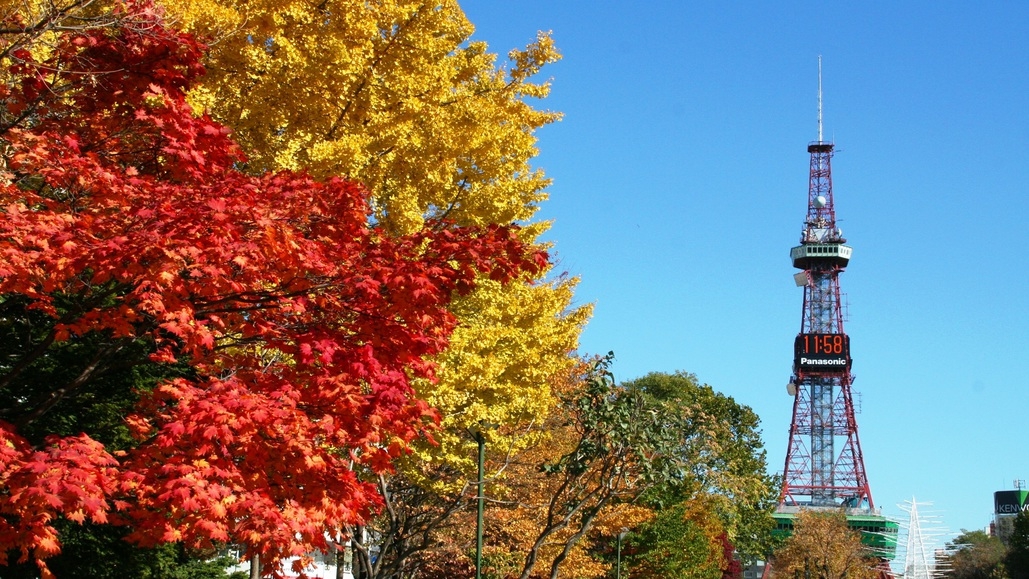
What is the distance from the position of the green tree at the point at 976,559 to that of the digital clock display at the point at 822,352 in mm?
25484

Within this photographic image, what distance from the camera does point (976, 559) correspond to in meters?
116

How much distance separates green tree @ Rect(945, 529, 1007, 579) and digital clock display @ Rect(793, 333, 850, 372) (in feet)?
83.6

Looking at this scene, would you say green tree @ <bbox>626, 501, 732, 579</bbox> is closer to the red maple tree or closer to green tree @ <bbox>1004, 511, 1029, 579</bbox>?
the red maple tree

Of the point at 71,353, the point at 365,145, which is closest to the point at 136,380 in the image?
the point at 71,353

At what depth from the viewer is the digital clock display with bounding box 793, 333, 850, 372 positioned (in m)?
140

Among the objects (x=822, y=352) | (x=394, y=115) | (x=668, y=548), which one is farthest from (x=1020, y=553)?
(x=394, y=115)

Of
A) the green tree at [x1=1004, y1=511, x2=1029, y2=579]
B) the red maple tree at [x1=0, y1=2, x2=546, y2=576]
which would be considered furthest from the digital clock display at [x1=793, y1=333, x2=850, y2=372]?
the red maple tree at [x1=0, y1=2, x2=546, y2=576]

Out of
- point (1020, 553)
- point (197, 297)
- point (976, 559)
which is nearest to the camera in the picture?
point (197, 297)

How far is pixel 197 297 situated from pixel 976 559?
397ft

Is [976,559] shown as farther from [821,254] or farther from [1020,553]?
[821,254]

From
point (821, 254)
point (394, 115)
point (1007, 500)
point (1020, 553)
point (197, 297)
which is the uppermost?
point (821, 254)

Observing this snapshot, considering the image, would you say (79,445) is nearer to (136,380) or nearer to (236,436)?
(236,436)

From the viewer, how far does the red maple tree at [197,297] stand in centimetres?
802

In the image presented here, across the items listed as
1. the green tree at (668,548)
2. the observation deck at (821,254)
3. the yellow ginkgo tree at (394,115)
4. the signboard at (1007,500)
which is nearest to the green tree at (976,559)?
the observation deck at (821,254)
